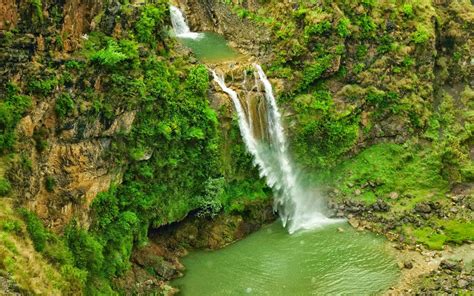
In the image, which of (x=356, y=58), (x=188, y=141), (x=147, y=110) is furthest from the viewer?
(x=356, y=58)

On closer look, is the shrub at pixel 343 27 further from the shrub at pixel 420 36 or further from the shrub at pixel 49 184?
the shrub at pixel 49 184

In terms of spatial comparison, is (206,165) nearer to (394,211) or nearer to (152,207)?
(152,207)

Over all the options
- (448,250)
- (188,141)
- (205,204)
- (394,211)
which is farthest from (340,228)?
(188,141)

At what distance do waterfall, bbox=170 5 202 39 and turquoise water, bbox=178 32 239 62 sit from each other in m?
0.44

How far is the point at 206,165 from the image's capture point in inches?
759

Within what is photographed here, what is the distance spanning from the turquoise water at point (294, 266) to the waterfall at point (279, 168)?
3.31 feet

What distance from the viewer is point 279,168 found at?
21.4 meters

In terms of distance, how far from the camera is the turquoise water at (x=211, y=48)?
22.7m

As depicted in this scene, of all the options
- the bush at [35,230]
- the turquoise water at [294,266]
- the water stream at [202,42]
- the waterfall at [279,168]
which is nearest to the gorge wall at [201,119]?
the bush at [35,230]

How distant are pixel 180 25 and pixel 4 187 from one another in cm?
1466

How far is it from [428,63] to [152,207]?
14.7 meters

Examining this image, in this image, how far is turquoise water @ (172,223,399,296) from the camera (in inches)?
682

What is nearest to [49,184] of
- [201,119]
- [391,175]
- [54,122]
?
[54,122]

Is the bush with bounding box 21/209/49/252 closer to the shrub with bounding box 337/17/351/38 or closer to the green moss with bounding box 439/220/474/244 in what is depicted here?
the green moss with bounding box 439/220/474/244
